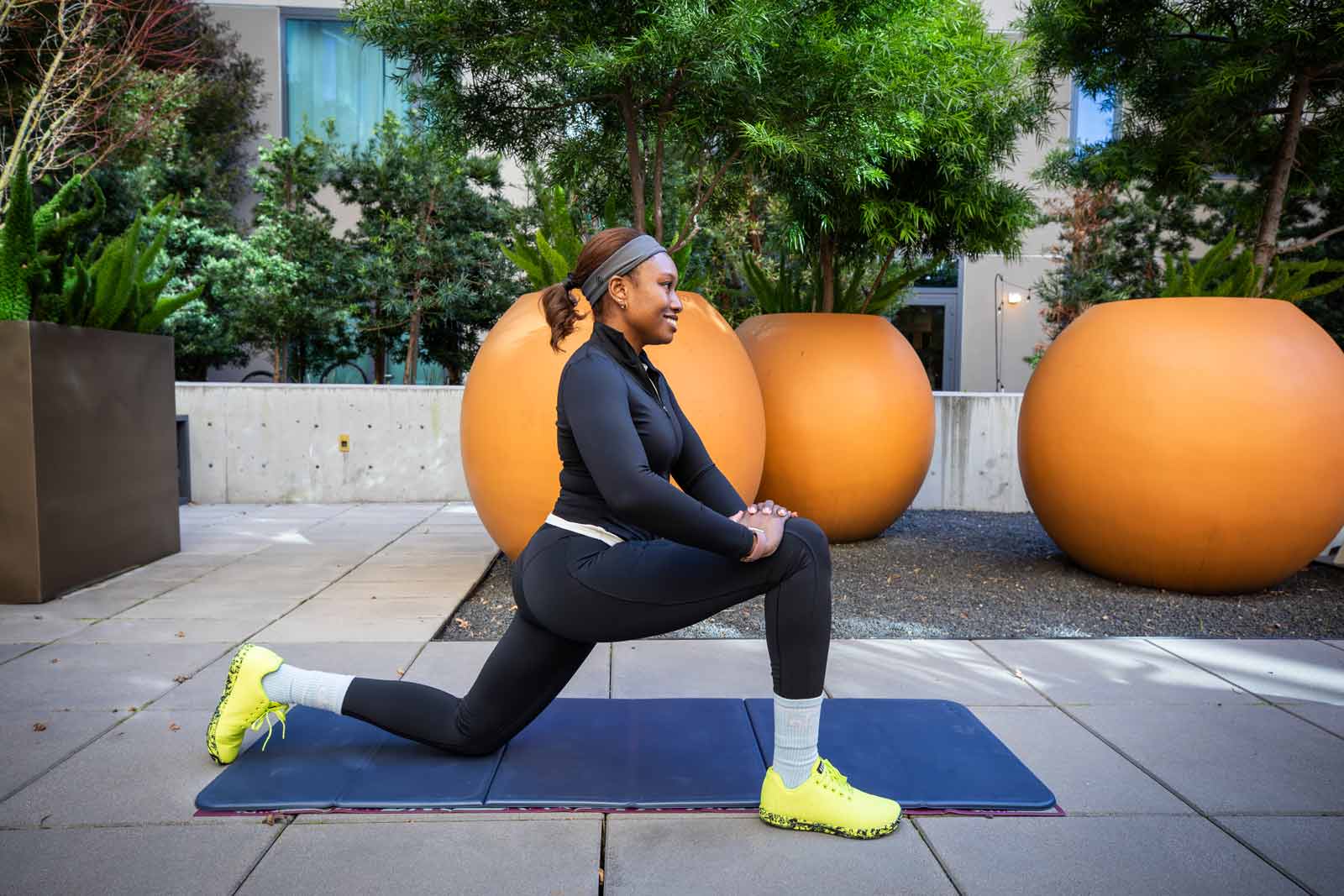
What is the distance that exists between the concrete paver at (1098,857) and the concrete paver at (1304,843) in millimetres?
54

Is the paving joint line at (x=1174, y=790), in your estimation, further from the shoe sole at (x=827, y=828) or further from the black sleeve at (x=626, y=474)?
the black sleeve at (x=626, y=474)

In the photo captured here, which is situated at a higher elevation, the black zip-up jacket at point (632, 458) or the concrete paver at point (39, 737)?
the black zip-up jacket at point (632, 458)

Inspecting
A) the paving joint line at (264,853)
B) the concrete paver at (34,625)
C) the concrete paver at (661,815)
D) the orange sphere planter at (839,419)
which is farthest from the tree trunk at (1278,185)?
the concrete paver at (34,625)

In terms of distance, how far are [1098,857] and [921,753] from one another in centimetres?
65

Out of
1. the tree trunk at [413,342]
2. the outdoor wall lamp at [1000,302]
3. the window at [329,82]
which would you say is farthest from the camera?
the outdoor wall lamp at [1000,302]

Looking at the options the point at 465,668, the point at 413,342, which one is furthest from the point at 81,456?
the point at 413,342

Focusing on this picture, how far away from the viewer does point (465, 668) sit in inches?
147

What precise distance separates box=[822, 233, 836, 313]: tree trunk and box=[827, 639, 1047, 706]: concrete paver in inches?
126

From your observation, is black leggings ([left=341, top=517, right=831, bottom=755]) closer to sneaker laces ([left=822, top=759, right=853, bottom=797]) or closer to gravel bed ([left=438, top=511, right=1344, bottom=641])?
sneaker laces ([left=822, top=759, right=853, bottom=797])

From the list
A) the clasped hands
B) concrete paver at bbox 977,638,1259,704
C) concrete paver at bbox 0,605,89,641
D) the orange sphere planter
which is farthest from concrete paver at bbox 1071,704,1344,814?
concrete paver at bbox 0,605,89,641

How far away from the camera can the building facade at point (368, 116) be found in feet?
46.5

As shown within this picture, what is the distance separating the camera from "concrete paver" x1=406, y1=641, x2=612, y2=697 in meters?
3.50

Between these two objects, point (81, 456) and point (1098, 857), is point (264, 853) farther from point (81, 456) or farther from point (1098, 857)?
point (81, 456)

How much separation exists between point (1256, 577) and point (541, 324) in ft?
13.4
